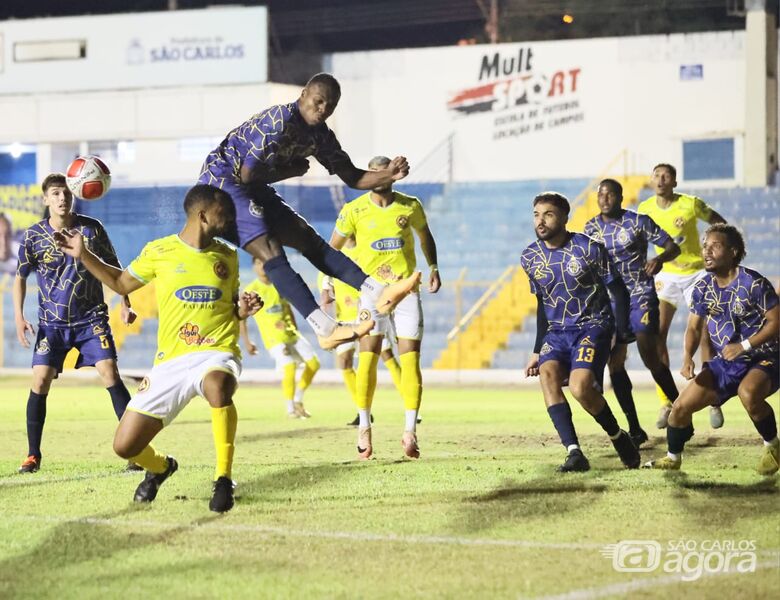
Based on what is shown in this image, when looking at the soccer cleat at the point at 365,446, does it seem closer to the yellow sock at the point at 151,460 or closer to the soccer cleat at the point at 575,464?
the soccer cleat at the point at 575,464

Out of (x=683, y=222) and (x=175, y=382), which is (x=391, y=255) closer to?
(x=683, y=222)

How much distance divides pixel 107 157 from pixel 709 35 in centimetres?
1443

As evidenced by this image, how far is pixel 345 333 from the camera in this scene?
25.1 ft

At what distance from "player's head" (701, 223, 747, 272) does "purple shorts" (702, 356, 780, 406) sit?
58 centimetres

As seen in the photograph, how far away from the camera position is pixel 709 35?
30453mm

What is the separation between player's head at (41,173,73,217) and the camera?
30.3 ft

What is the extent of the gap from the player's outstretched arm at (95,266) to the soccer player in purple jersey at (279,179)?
0.83 metres

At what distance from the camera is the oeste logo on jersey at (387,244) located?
1080 centimetres

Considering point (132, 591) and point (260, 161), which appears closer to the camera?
point (132, 591)

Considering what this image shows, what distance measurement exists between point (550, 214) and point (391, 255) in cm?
223

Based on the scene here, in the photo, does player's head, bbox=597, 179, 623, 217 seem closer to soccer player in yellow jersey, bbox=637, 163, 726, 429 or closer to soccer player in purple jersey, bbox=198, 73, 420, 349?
soccer player in yellow jersey, bbox=637, 163, 726, 429

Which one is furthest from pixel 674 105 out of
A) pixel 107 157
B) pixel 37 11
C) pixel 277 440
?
pixel 277 440

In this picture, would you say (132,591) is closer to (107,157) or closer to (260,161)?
(260,161)

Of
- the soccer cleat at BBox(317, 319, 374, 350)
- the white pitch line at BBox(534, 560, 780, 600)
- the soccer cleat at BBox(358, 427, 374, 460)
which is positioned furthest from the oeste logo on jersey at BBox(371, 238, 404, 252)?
the white pitch line at BBox(534, 560, 780, 600)
